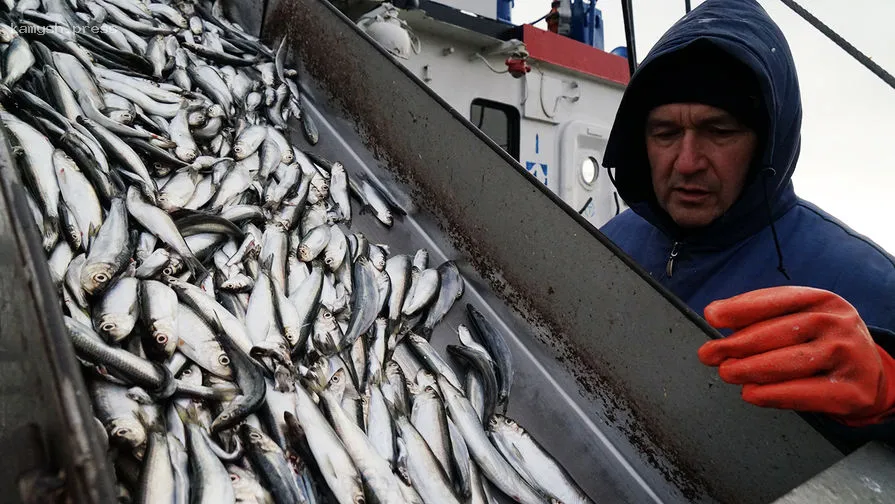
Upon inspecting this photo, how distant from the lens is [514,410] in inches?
70.5

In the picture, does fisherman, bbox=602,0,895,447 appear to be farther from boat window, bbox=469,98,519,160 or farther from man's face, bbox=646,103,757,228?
boat window, bbox=469,98,519,160

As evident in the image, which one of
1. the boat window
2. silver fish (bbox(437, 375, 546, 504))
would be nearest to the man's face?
silver fish (bbox(437, 375, 546, 504))

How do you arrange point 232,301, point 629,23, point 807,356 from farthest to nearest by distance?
point 629,23 < point 232,301 < point 807,356

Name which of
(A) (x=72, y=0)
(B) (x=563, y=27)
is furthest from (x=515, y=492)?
(B) (x=563, y=27)

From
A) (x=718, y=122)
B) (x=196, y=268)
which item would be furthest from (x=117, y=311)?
(x=718, y=122)

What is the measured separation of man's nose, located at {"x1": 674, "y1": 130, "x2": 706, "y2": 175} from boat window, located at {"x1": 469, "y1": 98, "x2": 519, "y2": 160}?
3300 millimetres

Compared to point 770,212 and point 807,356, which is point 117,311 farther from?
point 770,212

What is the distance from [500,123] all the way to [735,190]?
3535 millimetres

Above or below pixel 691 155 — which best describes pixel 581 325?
below

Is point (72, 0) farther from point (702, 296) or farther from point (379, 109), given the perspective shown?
point (702, 296)

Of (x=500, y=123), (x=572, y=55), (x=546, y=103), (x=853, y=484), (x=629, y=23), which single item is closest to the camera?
(x=853, y=484)

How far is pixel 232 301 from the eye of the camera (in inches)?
70.4

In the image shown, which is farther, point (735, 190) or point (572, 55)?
point (572, 55)

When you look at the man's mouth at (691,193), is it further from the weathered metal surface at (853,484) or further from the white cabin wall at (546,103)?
the white cabin wall at (546,103)
